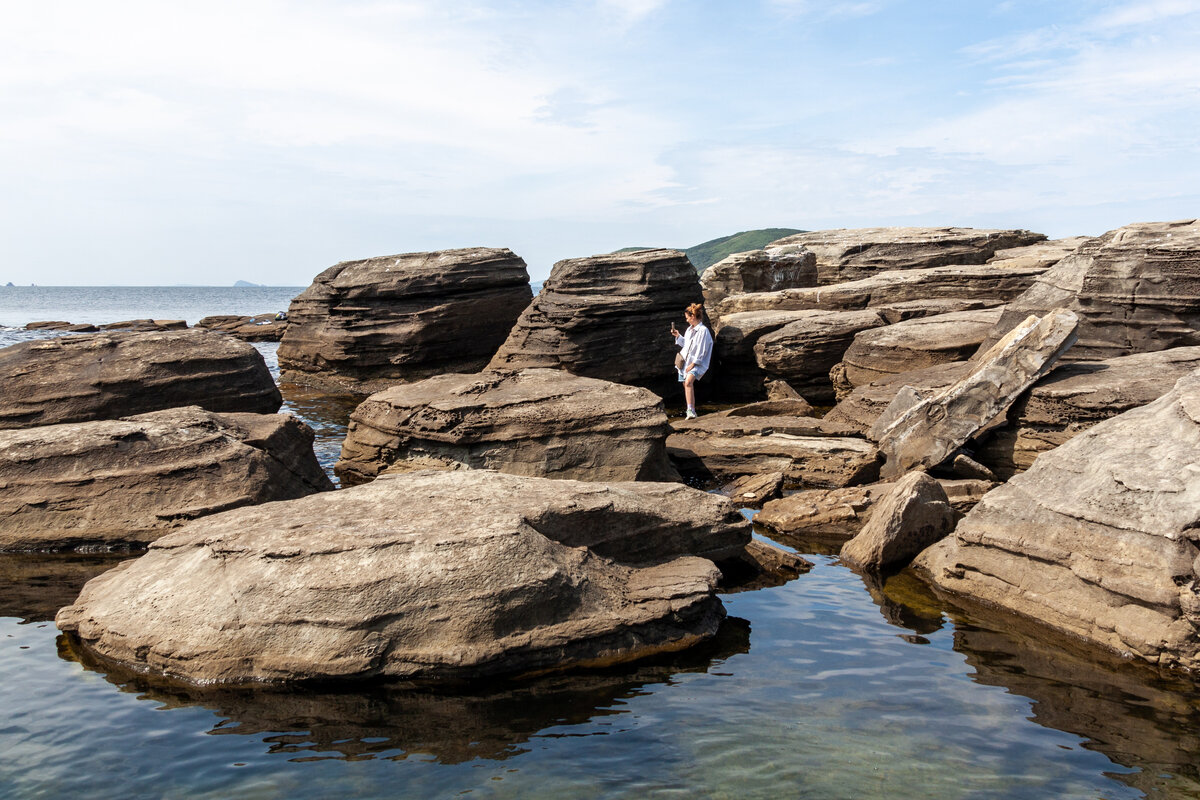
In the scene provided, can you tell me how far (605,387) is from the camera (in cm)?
1178

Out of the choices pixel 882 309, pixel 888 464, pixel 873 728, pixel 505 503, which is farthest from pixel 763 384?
pixel 873 728

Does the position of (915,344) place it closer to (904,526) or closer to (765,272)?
(904,526)

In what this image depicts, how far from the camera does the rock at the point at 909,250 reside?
25.6 meters

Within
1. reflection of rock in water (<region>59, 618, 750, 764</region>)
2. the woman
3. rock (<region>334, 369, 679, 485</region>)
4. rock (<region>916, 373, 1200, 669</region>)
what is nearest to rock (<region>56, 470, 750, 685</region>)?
reflection of rock in water (<region>59, 618, 750, 764</region>)

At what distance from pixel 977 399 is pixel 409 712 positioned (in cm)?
797

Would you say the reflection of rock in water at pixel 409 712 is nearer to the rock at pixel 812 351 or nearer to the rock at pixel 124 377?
the rock at pixel 124 377

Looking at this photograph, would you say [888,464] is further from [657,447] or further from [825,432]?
[657,447]

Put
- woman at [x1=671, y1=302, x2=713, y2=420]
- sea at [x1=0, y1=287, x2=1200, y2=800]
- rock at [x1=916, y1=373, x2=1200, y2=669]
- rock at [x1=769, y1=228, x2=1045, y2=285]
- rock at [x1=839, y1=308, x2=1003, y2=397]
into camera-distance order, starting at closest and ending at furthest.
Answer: sea at [x1=0, y1=287, x2=1200, y2=800], rock at [x1=916, y1=373, x2=1200, y2=669], rock at [x1=839, y1=308, x2=1003, y2=397], woman at [x1=671, y1=302, x2=713, y2=420], rock at [x1=769, y1=228, x2=1045, y2=285]

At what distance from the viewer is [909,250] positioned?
25844 mm

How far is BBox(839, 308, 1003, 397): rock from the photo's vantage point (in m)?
15.3

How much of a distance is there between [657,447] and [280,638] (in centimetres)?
593

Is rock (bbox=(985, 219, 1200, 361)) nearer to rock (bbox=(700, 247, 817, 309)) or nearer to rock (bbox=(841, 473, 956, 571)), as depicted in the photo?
rock (bbox=(841, 473, 956, 571))

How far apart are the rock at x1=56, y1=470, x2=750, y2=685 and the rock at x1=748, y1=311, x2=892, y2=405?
10823mm

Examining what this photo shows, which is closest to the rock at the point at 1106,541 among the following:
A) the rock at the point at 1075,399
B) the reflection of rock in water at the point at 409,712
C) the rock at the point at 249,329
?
the rock at the point at 1075,399
